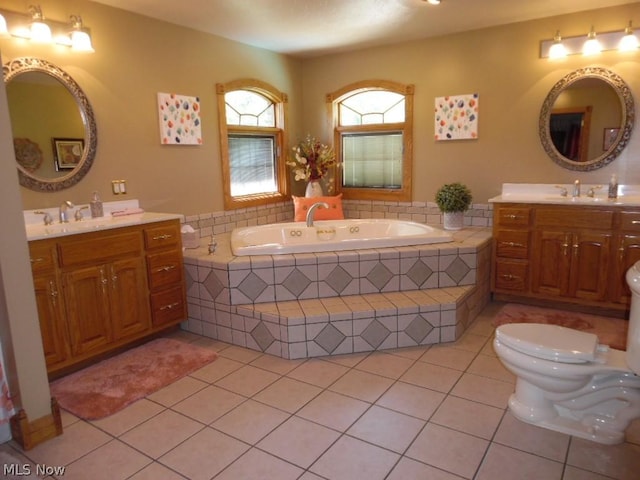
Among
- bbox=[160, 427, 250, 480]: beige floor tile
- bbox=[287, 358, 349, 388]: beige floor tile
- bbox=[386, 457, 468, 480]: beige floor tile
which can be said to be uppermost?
bbox=[287, 358, 349, 388]: beige floor tile

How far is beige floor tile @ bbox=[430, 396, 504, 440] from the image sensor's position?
217 cm

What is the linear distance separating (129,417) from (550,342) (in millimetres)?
2171

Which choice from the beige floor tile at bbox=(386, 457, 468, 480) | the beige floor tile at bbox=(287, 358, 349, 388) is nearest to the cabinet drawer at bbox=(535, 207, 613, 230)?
the beige floor tile at bbox=(287, 358, 349, 388)

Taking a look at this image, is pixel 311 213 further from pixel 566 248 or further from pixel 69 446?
pixel 69 446

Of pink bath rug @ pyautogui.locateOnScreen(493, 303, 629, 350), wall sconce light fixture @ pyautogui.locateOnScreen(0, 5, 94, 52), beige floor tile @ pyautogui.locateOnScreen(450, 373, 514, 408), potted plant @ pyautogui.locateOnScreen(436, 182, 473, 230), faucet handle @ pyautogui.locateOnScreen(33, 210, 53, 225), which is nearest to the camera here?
beige floor tile @ pyautogui.locateOnScreen(450, 373, 514, 408)

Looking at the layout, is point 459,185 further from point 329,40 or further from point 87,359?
point 87,359

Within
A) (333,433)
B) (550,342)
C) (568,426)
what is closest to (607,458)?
(568,426)

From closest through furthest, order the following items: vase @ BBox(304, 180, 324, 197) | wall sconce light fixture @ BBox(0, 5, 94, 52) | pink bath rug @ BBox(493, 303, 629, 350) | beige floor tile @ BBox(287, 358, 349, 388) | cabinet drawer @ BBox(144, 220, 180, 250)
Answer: beige floor tile @ BBox(287, 358, 349, 388)
wall sconce light fixture @ BBox(0, 5, 94, 52)
cabinet drawer @ BBox(144, 220, 180, 250)
pink bath rug @ BBox(493, 303, 629, 350)
vase @ BBox(304, 180, 324, 197)

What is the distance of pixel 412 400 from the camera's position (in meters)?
2.44

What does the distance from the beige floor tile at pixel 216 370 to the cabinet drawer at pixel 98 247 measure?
0.91 m

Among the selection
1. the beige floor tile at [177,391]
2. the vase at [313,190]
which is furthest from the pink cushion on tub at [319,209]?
the beige floor tile at [177,391]

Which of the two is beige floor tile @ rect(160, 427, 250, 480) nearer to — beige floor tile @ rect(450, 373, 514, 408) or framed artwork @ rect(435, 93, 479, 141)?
beige floor tile @ rect(450, 373, 514, 408)

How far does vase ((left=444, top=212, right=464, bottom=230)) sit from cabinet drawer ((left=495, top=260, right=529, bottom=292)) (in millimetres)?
563

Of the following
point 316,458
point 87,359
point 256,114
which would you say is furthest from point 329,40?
point 316,458
